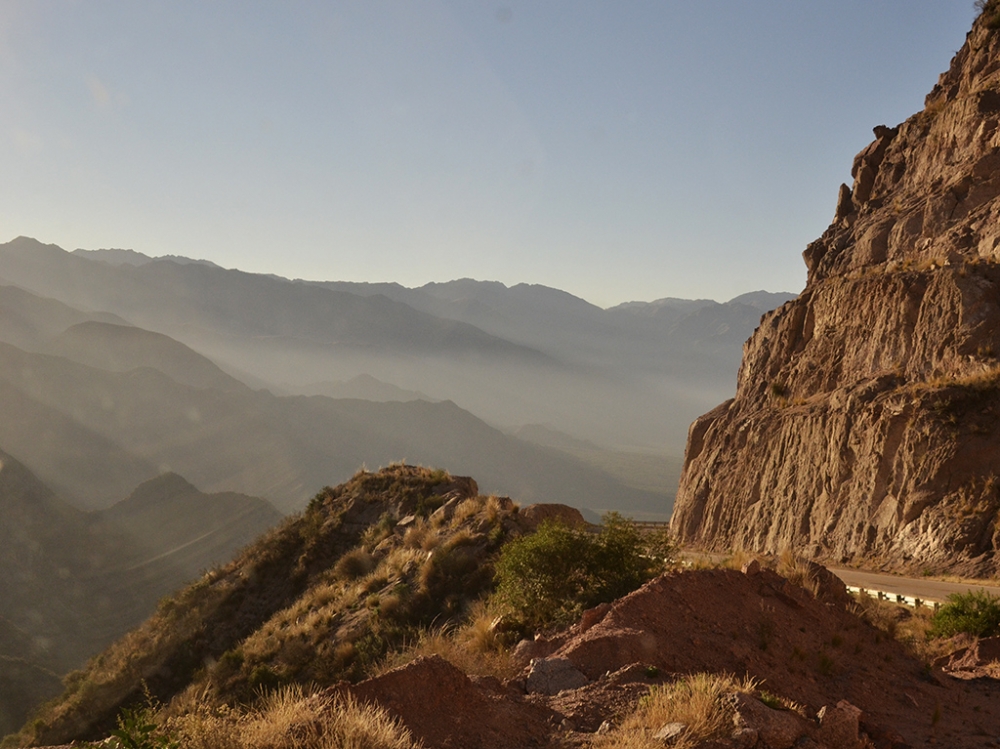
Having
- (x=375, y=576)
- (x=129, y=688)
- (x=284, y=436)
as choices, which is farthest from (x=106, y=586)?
(x=284, y=436)

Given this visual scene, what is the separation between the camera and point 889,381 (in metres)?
28.6

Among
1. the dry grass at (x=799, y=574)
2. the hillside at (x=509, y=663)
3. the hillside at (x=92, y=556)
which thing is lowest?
the hillside at (x=92, y=556)

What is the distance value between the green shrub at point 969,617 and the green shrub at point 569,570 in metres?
5.56

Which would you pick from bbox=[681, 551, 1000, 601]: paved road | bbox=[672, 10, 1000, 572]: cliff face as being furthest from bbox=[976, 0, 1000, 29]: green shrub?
bbox=[681, 551, 1000, 601]: paved road

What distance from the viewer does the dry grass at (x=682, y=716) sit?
679cm

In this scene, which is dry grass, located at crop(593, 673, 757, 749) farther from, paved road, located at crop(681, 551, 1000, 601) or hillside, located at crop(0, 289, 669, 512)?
hillside, located at crop(0, 289, 669, 512)

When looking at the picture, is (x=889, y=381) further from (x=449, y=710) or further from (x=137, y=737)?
(x=137, y=737)

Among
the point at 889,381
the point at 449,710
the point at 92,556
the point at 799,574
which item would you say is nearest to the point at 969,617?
the point at 799,574

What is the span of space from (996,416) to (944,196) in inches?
554

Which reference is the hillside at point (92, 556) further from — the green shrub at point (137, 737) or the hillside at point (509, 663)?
the green shrub at point (137, 737)

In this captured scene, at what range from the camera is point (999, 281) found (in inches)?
1084

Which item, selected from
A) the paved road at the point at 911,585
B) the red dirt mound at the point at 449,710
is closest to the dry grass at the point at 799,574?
the paved road at the point at 911,585

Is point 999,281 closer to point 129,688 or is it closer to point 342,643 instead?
point 342,643

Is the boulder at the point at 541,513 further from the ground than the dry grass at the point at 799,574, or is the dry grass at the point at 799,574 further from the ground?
the dry grass at the point at 799,574
